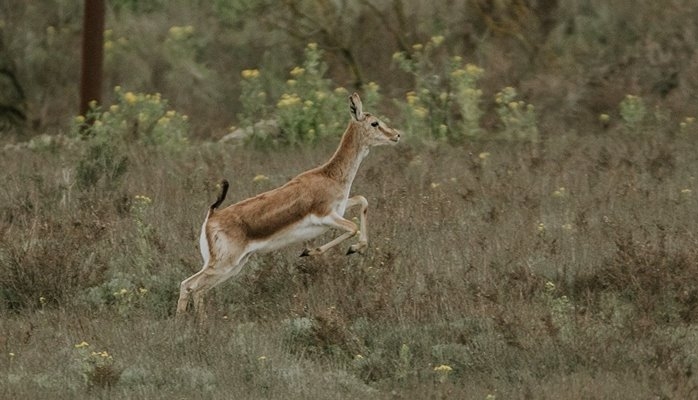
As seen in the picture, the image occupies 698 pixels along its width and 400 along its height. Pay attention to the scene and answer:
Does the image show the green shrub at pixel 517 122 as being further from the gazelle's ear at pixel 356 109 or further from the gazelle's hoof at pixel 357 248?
the gazelle's hoof at pixel 357 248

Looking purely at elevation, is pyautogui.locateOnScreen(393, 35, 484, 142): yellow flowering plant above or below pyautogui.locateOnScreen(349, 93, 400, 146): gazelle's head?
below

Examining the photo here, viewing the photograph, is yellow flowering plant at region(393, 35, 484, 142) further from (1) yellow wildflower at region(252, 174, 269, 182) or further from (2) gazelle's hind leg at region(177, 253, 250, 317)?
(2) gazelle's hind leg at region(177, 253, 250, 317)

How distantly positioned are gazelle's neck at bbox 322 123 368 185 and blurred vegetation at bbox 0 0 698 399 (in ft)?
2.06

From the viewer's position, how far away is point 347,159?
42.2 feet

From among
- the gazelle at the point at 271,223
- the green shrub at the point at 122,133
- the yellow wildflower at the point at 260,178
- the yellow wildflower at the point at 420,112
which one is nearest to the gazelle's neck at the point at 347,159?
the gazelle at the point at 271,223

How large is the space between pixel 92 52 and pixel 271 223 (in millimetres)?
9551

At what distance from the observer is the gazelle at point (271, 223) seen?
11.9 metres

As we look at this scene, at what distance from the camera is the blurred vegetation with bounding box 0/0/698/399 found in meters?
10.4

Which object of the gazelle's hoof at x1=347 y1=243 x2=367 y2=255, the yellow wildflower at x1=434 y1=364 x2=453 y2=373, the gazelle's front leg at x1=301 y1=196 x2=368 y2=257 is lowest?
the yellow wildflower at x1=434 y1=364 x2=453 y2=373

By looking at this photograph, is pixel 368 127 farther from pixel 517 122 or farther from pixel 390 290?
pixel 517 122

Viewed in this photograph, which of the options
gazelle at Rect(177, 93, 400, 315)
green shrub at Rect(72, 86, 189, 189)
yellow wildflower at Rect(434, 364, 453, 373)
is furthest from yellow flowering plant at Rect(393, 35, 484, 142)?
yellow wildflower at Rect(434, 364, 453, 373)

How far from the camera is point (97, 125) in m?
18.4

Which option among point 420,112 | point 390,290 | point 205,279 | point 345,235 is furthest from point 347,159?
point 420,112

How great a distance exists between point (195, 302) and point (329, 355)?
156 centimetres
